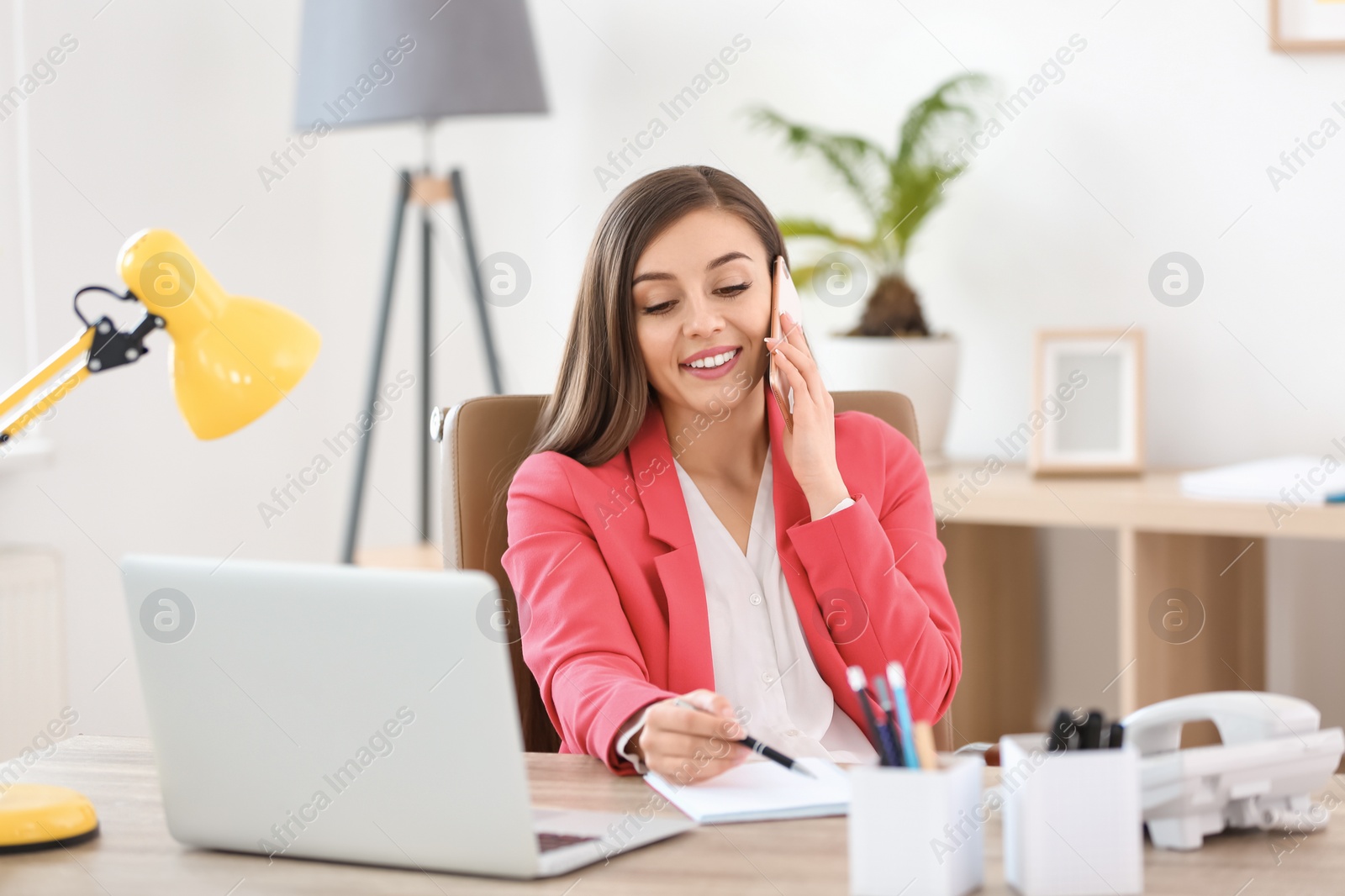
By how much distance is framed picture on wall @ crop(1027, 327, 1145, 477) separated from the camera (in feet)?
8.15

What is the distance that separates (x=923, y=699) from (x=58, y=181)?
81.1 inches

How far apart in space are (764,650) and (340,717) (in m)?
0.66

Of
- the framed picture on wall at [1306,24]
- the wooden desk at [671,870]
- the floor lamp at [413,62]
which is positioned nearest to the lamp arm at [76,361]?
the wooden desk at [671,870]

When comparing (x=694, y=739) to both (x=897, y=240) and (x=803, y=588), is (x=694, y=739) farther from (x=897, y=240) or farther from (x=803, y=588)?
(x=897, y=240)

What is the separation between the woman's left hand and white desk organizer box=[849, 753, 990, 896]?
2.19ft

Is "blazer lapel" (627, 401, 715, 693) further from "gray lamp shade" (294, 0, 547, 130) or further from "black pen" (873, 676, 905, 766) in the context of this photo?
"gray lamp shade" (294, 0, 547, 130)

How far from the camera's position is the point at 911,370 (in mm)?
2535

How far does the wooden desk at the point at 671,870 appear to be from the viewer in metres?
0.84

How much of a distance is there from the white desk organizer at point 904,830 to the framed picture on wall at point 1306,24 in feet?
7.01

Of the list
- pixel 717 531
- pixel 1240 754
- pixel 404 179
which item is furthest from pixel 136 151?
pixel 1240 754

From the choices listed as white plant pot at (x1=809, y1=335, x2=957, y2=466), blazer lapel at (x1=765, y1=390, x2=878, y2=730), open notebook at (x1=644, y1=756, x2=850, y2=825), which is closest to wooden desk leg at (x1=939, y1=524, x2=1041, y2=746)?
Answer: white plant pot at (x1=809, y1=335, x2=957, y2=466)

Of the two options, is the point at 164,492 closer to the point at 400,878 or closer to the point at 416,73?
the point at 416,73

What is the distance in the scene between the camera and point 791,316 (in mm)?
1566

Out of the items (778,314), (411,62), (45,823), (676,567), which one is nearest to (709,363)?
(778,314)
